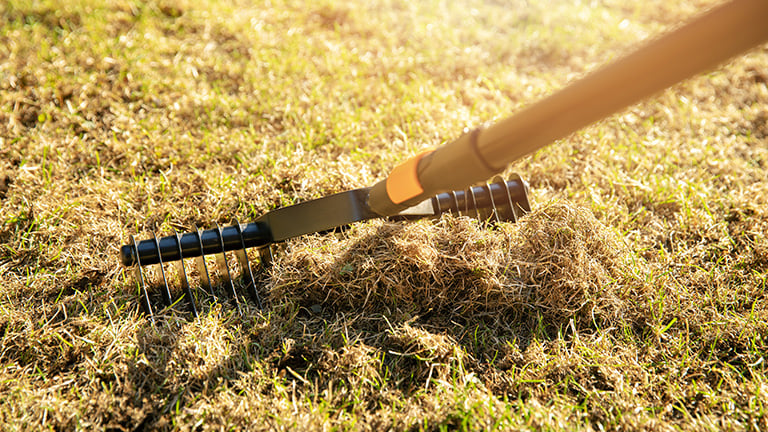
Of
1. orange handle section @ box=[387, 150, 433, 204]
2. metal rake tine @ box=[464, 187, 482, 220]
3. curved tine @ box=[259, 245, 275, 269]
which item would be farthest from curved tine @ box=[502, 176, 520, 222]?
curved tine @ box=[259, 245, 275, 269]

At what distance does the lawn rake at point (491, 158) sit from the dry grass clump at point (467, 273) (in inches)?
5.8

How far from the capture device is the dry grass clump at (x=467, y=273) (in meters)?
2.27

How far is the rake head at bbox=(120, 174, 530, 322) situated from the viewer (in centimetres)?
225

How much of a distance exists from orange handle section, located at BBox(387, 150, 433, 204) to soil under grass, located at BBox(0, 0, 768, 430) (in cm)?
26

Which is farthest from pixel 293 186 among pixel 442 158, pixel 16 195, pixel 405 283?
pixel 16 195

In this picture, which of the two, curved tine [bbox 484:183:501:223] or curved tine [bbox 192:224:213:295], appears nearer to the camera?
curved tine [bbox 192:224:213:295]

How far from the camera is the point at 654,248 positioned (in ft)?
8.80

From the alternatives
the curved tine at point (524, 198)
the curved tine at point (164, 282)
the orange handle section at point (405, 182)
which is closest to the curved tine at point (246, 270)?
the curved tine at point (164, 282)

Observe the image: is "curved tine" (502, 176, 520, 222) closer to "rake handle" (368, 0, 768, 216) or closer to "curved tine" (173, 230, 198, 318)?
"rake handle" (368, 0, 768, 216)

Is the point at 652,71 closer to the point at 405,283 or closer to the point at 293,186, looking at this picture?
the point at 405,283

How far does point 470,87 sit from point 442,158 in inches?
→ 90.1

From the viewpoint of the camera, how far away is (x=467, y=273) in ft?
7.55

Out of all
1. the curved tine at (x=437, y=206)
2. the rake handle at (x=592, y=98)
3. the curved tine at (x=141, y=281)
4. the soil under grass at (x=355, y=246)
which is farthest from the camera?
the curved tine at (x=437, y=206)

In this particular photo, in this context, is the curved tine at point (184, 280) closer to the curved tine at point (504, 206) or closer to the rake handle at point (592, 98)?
the rake handle at point (592, 98)
